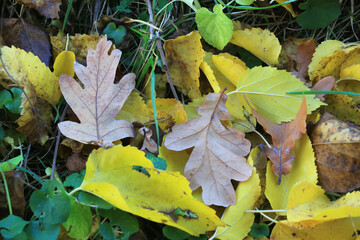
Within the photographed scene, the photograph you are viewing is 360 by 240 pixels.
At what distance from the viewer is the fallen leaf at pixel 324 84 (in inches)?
43.2

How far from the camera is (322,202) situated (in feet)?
3.24

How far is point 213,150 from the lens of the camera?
1046mm

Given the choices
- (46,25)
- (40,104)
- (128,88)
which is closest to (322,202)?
(128,88)

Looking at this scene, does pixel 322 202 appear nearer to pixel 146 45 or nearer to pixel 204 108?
pixel 204 108

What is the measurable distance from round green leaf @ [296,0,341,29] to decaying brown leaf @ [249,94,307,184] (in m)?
0.43

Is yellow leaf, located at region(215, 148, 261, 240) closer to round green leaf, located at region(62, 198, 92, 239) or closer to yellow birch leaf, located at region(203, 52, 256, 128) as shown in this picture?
yellow birch leaf, located at region(203, 52, 256, 128)

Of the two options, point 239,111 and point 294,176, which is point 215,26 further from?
point 294,176

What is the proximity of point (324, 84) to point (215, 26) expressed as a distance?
0.39m

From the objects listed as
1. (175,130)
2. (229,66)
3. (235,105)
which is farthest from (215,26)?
(175,130)

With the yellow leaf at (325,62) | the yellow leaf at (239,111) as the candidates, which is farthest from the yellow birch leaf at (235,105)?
the yellow leaf at (325,62)

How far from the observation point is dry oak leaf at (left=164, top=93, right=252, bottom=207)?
3.29ft

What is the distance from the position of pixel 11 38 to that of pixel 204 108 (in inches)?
27.8

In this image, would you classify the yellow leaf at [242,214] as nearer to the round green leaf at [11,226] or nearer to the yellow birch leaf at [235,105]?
the yellow birch leaf at [235,105]

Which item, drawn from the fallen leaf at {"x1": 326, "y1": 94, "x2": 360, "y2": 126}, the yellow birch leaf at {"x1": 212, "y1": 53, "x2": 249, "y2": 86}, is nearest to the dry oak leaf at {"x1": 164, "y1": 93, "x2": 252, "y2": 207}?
the yellow birch leaf at {"x1": 212, "y1": 53, "x2": 249, "y2": 86}
